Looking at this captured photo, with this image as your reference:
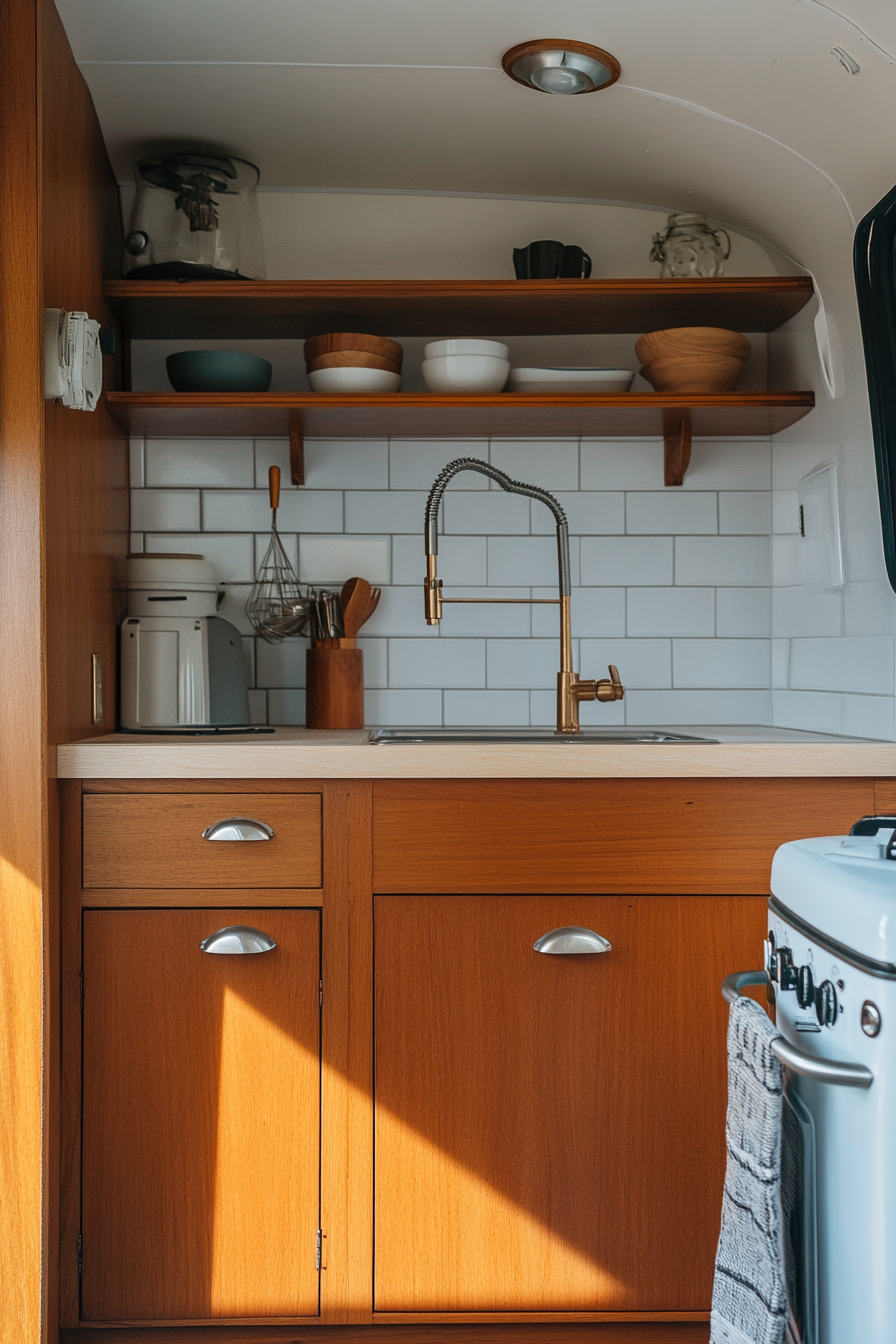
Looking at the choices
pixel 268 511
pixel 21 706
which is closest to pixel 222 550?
pixel 268 511

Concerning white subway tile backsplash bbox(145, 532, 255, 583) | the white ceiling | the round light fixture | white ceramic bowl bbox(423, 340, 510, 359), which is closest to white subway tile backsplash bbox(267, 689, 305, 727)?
white subway tile backsplash bbox(145, 532, 255, 583)

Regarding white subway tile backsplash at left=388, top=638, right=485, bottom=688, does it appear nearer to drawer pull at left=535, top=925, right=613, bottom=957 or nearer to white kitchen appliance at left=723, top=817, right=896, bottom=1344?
drawer pull at left=535, top=925, right=613, bottom=957

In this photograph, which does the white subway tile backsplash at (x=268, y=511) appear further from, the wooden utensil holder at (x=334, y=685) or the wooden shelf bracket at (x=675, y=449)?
the wooden shelf bracket at (x=675, y=449)

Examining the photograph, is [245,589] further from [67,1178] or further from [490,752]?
[67,1178]

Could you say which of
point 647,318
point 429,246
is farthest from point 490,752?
point 429,246

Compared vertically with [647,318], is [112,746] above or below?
below

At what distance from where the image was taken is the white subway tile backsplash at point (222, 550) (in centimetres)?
245

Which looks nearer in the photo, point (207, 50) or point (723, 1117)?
point (723, 1117)

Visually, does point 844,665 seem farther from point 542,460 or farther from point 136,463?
point 136,463

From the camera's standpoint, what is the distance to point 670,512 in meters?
2.49

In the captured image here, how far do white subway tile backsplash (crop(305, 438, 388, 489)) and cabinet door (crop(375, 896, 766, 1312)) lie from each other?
3.56 feet

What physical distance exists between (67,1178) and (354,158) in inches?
79.8

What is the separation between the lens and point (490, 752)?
70.8 inches

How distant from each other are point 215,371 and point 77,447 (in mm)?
391
